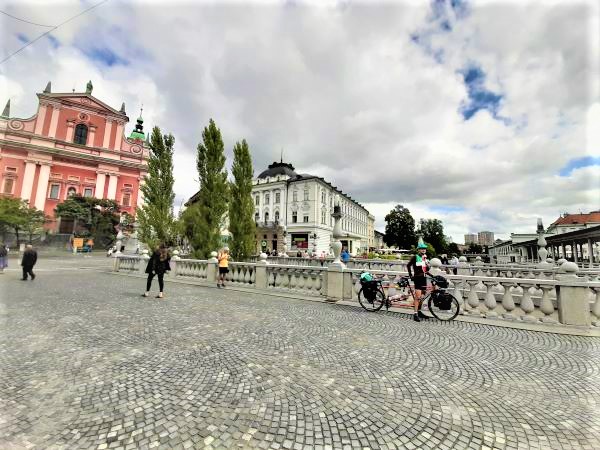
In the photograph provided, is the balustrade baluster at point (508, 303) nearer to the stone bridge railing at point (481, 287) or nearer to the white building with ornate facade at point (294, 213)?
the stone bridge railing at point (481, 287)

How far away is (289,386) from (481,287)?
6.72 metres

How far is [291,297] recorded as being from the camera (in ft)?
30.3

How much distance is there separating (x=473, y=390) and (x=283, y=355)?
2538 millimetres

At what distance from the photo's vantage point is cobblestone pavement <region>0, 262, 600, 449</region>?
2.27 m

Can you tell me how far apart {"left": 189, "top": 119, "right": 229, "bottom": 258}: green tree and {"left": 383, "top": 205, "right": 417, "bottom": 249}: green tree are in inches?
2127

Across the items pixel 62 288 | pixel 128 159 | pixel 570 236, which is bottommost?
pixel 62 288

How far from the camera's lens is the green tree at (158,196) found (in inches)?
666

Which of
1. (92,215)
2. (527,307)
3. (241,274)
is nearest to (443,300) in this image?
(527,307)

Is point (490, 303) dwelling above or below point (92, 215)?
below

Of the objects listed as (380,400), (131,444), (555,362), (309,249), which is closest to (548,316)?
(555,362)

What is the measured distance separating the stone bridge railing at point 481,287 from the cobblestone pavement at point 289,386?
3.57 feet

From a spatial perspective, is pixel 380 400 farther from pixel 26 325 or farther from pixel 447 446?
pixel 26 325

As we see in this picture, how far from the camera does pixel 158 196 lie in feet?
56.7

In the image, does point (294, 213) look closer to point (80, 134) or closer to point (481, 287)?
point (80, 134)
